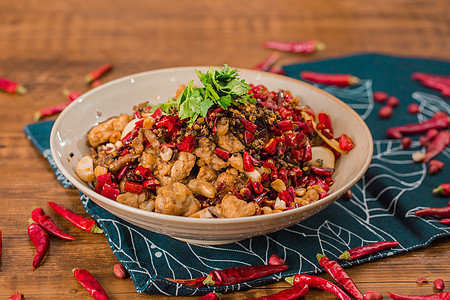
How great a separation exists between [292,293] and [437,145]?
2.66 meters

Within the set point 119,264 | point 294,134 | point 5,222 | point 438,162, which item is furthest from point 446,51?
point 5,222

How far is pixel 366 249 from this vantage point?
149 inches

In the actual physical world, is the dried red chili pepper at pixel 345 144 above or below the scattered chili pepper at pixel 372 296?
above

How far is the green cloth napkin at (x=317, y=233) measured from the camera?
3.65 metres

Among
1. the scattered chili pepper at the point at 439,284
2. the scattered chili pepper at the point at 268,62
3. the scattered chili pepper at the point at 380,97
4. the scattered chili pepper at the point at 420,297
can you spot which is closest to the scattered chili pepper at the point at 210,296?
the scattered chili pepper at the point at 420,297

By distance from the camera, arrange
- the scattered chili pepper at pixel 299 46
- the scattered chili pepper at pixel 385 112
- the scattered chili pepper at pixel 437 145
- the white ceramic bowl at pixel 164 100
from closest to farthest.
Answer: the white ceramic bowl at pixel 164 100 < the scattered chili pepper at pixel 437 145 < the scattered chili pepper at pixel 385 112 < the scattered chili pepper at pixel 299 46

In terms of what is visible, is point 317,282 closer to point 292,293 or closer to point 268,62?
point 292,293

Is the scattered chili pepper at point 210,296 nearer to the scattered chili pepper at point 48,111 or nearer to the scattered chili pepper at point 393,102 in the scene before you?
the scattered chili pepper at point 48,111

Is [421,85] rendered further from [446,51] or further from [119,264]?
[119,264]

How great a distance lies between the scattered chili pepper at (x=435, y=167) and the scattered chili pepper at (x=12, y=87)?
474 cm

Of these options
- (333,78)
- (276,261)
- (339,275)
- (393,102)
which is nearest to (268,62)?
(333,78)

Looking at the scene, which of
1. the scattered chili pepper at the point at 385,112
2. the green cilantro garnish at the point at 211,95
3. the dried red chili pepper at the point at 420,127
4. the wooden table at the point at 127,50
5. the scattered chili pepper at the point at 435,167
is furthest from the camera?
the scattered chili pepper at the point at 385,112

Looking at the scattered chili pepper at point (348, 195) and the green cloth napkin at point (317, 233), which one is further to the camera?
the scattered chili pepper at point (348, 195)

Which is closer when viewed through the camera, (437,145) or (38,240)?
(38,240)
